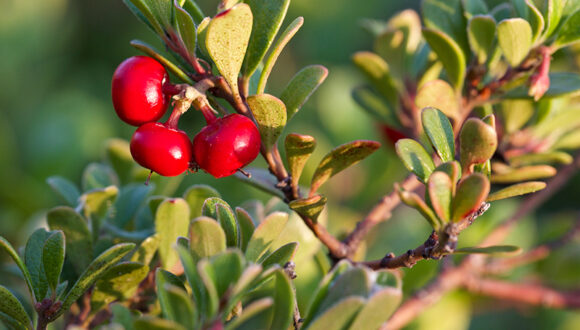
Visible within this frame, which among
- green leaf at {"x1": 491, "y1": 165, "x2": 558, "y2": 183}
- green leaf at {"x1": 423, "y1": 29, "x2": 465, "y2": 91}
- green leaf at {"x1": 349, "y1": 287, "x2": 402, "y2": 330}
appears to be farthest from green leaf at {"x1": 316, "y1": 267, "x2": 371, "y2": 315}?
green leaf at {"x1": 491, "y1": 165, "x2": 558, "y2": 183}

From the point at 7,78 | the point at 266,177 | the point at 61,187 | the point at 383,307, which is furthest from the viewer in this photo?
the point at 7,78

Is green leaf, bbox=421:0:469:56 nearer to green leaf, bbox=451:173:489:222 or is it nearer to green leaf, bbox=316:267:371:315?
green leaf, bbox=451:173:489:222

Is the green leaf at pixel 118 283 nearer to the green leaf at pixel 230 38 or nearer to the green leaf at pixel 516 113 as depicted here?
the green leaf at pixel 230 38

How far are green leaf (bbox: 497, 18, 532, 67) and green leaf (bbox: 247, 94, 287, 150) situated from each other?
1.42ft

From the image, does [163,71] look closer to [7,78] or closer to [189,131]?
[189,131]

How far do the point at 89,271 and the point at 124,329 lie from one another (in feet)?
0.61

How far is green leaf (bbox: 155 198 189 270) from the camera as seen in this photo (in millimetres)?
1074

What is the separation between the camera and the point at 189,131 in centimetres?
277

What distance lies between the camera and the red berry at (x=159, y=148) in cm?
90

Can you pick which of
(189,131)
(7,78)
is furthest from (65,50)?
(189,131)

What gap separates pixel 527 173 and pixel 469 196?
0.53 m

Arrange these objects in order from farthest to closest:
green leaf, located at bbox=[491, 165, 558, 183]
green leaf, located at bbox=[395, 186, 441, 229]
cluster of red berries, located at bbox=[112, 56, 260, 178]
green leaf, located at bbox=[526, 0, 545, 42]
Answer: green leaf, located at bbox=[491, 165, 558, 183], green leaf, located at bbox=[526, 0, 545, 42], cluster of red berries, located at bbox=[112, 56, 260, 178], green leaf, located at bbox=[395, 186, 441, 229]

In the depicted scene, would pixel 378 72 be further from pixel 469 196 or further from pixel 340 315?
pixel 340 315

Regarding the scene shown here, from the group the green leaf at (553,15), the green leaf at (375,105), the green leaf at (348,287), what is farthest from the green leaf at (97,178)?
the green leaf at (553,15)
